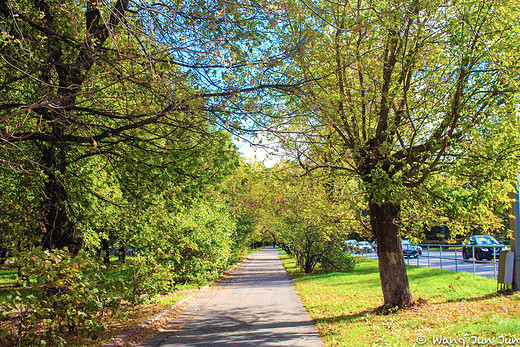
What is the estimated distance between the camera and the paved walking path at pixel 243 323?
26.1 ft

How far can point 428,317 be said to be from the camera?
28.7 ft

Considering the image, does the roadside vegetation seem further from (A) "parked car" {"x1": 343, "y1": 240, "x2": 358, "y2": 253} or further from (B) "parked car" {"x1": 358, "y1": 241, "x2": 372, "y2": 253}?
(B) "parked car" {"x1": 358, "y1": 241, "x2": 372, "y2": 253}

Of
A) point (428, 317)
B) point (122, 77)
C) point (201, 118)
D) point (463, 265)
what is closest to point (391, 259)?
point (428, 317)

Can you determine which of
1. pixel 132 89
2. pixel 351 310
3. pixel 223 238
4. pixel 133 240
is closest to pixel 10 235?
pixel 133 240

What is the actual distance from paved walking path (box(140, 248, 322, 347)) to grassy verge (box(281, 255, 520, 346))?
16.8 inches

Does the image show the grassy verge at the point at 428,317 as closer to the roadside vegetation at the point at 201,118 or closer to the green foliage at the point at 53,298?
the roadside vegetation at the point at 201,118

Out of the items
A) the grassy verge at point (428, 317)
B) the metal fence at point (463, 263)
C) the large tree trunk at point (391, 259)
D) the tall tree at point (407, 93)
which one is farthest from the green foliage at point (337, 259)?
the tall tree at point (407, 93)

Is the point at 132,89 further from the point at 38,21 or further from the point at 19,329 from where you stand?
the point at 19,329

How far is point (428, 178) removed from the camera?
9625 mm

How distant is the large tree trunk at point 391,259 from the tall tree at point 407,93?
23 mm

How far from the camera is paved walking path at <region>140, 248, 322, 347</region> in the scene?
7957mm

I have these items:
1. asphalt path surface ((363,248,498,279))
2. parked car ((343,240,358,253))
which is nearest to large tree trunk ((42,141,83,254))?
asphalt path surface ((363,248,498,279))

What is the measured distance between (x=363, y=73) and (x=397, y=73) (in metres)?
0.80

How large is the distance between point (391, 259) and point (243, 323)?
369 centimetres
